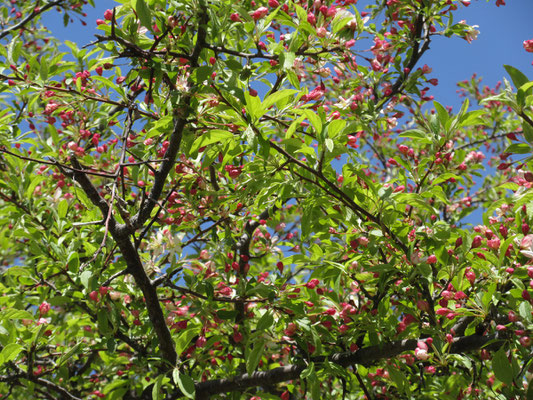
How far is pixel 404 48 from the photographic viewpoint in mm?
3133

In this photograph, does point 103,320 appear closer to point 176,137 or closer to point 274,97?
point 176,137

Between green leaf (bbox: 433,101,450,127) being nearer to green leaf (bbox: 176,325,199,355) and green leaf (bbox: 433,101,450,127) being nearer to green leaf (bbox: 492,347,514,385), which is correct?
green leaf (bbox: 492,347,514,385)

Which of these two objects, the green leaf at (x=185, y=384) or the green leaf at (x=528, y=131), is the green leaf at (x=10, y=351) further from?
the green leaf at (x=528, y=131)

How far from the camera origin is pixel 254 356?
2.09 meters

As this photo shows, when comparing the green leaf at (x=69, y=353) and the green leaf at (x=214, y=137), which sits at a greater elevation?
the green leaf at (x=214, y=137)

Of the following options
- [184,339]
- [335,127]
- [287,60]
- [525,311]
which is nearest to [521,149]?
[525,311]

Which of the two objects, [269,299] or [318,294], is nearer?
[269,299]

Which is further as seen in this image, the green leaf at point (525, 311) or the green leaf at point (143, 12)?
the green leaf at point (143, 12)

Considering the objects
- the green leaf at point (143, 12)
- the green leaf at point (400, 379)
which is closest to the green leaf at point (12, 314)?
the green leaf at point (143, 12)

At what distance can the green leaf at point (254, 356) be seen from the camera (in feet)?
6.79

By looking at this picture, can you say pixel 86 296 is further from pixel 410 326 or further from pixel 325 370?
pixel 410 326

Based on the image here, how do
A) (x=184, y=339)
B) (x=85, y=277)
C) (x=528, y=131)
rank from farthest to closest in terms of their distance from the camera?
1. (x=184, y=339)
2. (x=85, y=277)
3. (x=528, y=131)

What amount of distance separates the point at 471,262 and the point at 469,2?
1.85m

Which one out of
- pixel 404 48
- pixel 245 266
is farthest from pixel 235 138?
pixel 404 48
